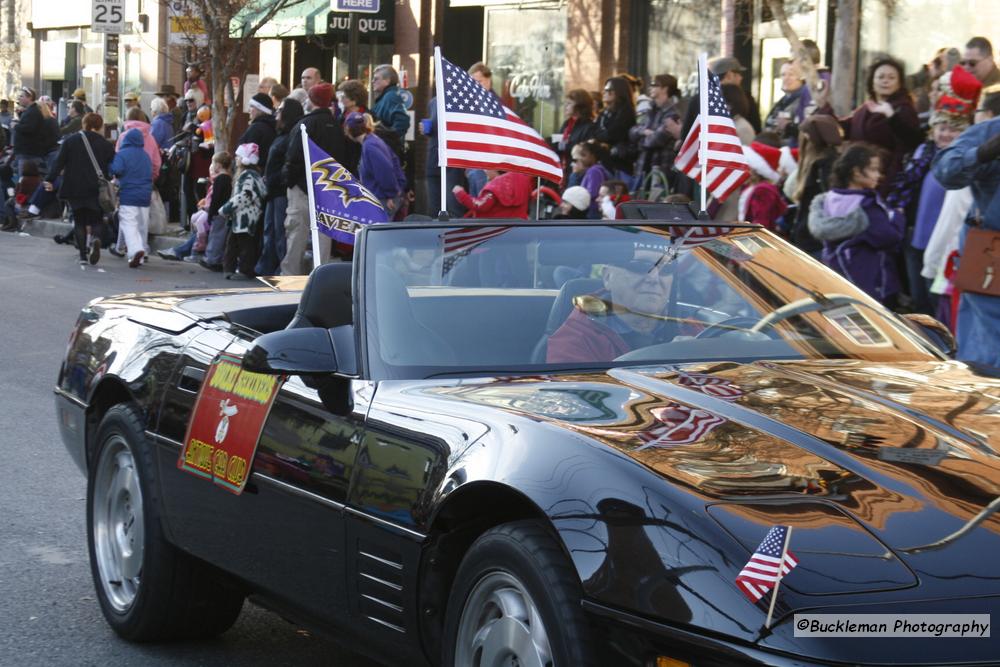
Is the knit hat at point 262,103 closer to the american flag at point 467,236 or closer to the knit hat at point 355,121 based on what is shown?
the knit hat at point 355,121

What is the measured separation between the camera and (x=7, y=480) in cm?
754

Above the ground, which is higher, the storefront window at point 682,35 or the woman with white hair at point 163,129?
the storefront window at point 682,35

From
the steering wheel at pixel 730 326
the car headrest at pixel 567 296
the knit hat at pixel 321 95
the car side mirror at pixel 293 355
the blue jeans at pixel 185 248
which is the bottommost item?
the blue jeans at pixel 185 248

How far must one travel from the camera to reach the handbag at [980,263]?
8016mm

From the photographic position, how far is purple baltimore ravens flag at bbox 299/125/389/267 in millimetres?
7359

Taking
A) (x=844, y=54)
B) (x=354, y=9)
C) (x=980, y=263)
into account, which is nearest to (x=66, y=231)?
(x=354, y=9)

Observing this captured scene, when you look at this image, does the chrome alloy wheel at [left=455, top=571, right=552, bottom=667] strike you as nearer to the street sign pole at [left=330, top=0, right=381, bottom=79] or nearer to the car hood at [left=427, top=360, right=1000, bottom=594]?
the car hood at [left=427, top=360, right=1000, bottom=594]

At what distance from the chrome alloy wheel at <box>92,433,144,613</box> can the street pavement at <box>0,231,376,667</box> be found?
16cm

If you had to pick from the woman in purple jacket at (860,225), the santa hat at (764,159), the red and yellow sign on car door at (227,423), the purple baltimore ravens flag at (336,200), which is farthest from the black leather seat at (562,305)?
the santa hat at (764,159)

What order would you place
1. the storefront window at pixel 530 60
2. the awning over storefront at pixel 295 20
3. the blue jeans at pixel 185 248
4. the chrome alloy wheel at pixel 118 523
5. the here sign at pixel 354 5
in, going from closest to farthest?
1. the chrome alloy wheel at pixel 118 523
2. the here sign at pixel 354 5
3. the blue jeans at pixel 185 248
4. the storefront window at pixel 530 60
5. the awning over storefront at pixel 295 20

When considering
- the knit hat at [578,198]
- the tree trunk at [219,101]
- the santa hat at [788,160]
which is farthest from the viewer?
the tree trunk at [219,101]

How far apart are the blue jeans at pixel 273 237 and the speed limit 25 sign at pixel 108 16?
31.0ft

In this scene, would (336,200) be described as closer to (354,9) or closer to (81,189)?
(354,9)

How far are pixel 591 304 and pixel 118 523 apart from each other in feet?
6.11
